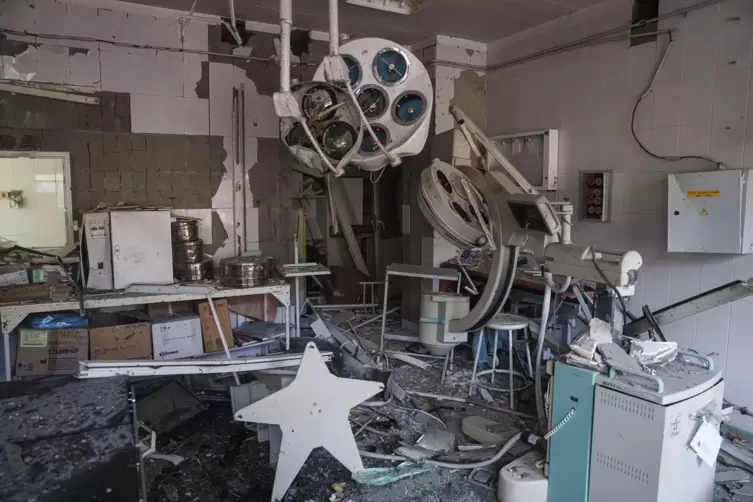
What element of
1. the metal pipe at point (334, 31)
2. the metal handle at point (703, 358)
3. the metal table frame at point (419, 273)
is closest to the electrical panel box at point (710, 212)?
the metal handle at point (703, 358)

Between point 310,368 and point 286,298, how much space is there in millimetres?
1848

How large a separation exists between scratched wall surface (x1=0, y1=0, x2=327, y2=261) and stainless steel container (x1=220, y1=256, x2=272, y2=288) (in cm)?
54

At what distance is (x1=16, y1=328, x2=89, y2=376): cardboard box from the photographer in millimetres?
3738

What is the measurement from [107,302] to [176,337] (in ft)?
1.93

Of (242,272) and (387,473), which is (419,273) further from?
(387,473)

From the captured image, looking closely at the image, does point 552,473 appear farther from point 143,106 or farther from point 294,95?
point 143,106

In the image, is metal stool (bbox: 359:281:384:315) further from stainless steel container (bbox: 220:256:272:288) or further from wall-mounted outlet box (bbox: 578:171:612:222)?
wall-mounted outlet box (bbox: 578:171:612:222)

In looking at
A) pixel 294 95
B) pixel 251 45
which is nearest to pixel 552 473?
pixel 294 95

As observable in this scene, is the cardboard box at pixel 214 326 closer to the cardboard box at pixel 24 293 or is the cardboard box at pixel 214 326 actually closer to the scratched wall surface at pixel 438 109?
the cardboard box at pixel 24 293

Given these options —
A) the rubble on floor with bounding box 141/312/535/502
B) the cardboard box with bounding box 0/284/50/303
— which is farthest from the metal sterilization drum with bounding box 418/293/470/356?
the cardboard box with bounding box 0/284/50/303

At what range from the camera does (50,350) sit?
3795 millimetres

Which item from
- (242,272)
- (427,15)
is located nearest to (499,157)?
(427,15)

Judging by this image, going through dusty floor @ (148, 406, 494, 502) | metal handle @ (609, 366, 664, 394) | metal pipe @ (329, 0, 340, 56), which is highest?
metal pipe @ (329, 0, 340, 56)

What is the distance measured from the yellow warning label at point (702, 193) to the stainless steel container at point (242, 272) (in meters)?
3.18
